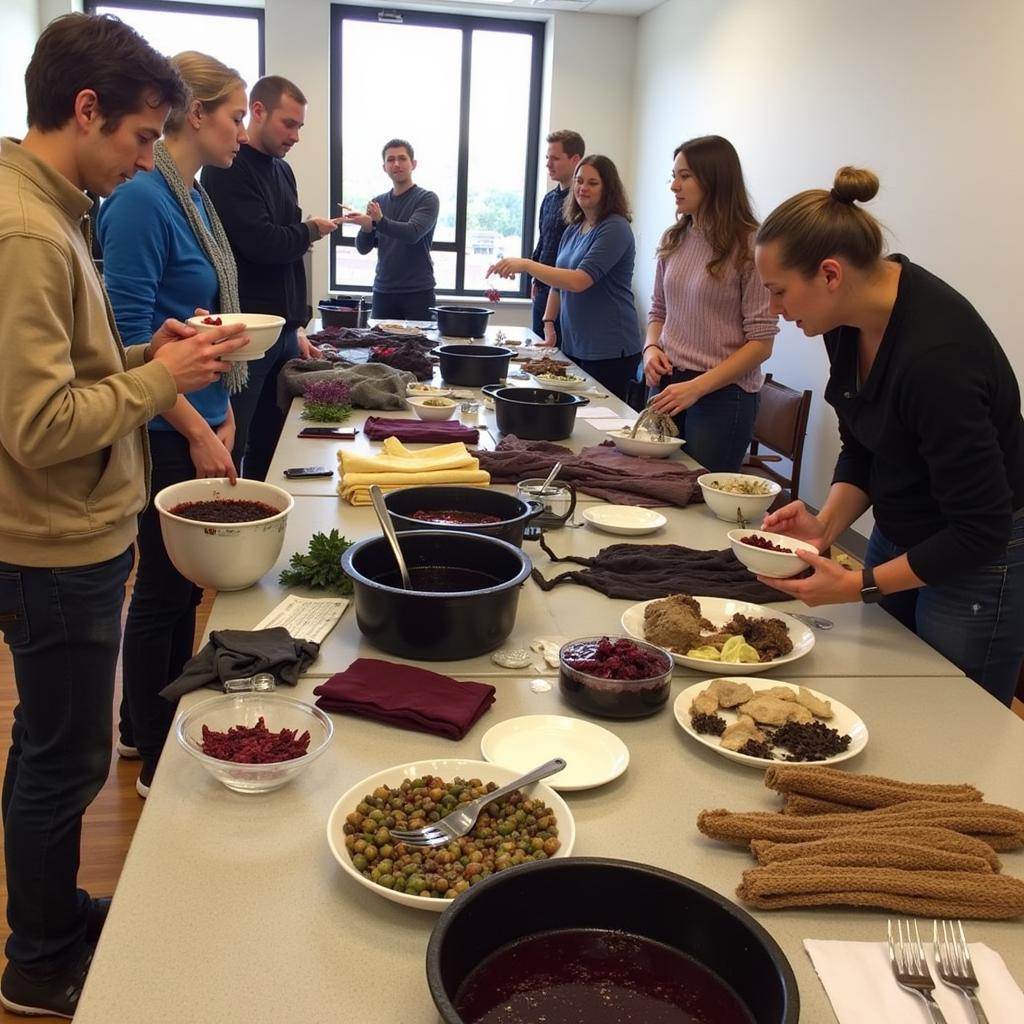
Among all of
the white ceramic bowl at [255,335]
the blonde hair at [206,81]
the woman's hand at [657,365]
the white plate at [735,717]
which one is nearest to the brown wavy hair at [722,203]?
the woman's hand at [657,365]

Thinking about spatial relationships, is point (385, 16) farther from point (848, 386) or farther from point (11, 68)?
point (848, 386)

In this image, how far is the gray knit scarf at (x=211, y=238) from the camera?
2082 millimetres

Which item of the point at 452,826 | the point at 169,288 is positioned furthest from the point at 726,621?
the point at 169,288

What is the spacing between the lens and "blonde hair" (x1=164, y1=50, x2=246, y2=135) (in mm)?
2123

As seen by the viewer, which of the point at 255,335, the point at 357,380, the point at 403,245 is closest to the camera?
the point at 255,335

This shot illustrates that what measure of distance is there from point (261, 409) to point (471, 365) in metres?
0.88

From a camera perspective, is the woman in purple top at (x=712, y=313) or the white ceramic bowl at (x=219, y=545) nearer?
the white ceramic bowl at (x=219, y=545)

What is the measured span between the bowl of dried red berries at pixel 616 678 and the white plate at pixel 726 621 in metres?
0.10

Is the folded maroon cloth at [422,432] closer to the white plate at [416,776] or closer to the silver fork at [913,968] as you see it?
the white plate at [416,776]

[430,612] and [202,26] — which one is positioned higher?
[202,26]

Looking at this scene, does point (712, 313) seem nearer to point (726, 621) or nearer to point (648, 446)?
point (648, 446)

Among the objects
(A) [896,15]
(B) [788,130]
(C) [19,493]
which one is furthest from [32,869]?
(B) [788,130]

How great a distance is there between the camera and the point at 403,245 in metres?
5.48

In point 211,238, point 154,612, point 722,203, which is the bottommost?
point 154,612
